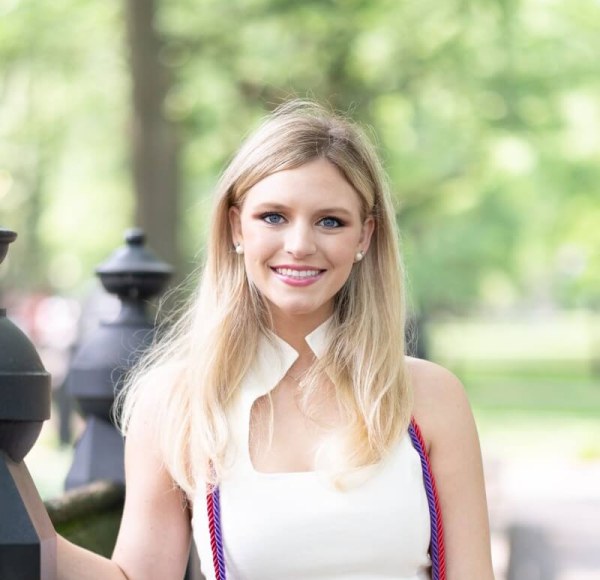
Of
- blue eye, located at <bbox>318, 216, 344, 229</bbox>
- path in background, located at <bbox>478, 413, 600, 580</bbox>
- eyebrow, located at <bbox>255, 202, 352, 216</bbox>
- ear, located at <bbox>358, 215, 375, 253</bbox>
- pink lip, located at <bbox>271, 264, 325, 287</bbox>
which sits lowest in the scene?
path in background, located at <bbox>478, 413, 600, 580</bbox>

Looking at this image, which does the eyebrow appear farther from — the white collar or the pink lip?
the white collar

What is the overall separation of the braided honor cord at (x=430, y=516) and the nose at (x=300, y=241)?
0.44 metres

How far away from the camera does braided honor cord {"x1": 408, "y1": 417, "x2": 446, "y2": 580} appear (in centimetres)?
285

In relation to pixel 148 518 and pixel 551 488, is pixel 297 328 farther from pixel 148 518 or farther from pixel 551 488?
pixel 551 488

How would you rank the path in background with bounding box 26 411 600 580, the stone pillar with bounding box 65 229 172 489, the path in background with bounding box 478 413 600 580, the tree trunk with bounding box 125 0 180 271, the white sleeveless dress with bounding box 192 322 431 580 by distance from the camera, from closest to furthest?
the white sleeveless dress with bounding box 192 322 431 580 < the stone pillar with bounding box 65 229 172 489 < the path in background with bounding box 26 411 600 580 < the path in background with bounding box 478 413 600 580 < the tree trunk with bounding box 125 0 180 271

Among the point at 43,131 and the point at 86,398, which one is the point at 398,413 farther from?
the point at 43,131

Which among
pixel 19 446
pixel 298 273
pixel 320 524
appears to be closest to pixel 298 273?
pixel 298 273

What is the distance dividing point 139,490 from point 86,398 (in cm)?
106

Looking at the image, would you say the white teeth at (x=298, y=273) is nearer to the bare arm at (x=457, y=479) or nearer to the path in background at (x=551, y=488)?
the bare arm at (x=457, y=479)

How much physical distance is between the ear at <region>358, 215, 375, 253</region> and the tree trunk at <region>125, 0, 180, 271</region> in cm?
926

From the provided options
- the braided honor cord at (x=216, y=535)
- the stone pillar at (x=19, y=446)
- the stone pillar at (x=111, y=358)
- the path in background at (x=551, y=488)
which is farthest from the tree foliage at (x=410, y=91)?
the stone pillar at (x=19, y=446)

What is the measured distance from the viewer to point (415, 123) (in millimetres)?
17312

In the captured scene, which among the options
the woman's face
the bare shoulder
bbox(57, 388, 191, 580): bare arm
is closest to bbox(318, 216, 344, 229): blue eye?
the woman's face

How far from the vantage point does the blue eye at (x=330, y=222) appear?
2920 mm
